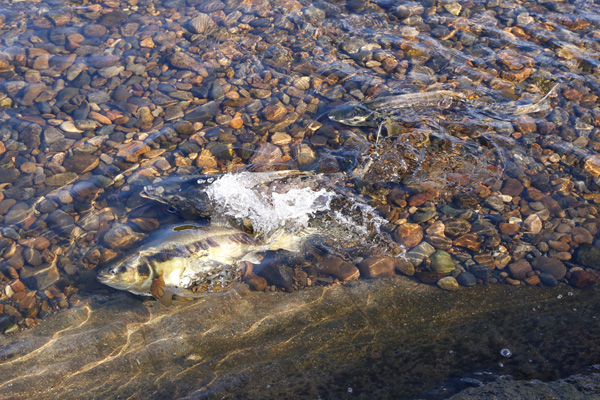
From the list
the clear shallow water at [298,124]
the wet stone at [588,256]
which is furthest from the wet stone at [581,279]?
the wet stone at [588,256]

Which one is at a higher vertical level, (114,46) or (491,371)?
(114,46)

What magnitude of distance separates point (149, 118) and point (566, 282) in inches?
212

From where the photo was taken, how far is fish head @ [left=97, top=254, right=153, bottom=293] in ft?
13.9

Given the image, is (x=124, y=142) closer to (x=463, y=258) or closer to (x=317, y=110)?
(x=317, y=110)

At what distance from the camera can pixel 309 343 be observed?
3857 mm

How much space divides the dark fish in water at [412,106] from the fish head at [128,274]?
10.6 feet

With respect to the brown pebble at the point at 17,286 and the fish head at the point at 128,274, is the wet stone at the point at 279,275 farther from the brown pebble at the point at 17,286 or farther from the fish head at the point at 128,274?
the brown pebble at the point at 17,286

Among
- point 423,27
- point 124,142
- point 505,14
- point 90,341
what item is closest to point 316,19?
point 423,27

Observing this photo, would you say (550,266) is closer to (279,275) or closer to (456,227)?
(456,227)

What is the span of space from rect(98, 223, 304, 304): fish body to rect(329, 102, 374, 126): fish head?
2042 mm

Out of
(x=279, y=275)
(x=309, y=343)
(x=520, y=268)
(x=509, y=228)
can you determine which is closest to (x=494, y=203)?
(x=509, y=228)

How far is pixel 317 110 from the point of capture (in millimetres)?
6316

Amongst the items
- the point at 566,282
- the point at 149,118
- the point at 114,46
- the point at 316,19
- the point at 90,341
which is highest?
the point at 316,19

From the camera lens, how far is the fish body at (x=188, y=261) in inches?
167
